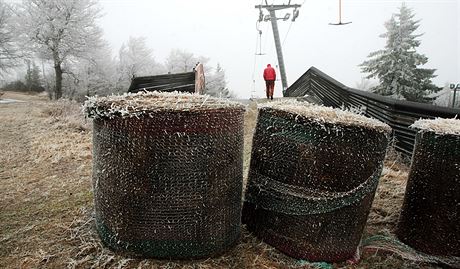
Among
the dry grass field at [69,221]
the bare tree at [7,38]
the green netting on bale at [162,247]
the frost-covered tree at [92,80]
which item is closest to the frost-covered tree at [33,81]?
the frost-covered tree at [92,80]

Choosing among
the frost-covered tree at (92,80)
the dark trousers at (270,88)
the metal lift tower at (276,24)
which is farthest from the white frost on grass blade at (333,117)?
the frost-covered tree at (92,80)

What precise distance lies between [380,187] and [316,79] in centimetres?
1219

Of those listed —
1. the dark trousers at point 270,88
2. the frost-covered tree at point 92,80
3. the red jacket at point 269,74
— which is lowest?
the dark trousers at point 270,88

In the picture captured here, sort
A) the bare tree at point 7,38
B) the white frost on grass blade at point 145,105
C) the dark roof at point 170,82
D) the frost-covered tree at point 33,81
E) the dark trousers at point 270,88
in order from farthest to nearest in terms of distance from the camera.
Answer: the frost-covered tree at point 33,81, the bare tree at point 7,38, the dark trousers at point 270,88, the dark roof at point 170,82, the white frost on grass blade at point 145,105

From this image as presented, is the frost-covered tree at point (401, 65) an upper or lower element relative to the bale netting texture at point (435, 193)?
upper

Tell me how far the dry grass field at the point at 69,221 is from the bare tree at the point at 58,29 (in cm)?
3075

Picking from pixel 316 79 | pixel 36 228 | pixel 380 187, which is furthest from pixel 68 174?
pixel 316 79

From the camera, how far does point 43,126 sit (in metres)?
9.12

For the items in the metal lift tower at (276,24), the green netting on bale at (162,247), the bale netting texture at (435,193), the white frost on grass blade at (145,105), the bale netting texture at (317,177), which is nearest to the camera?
the white frost on grass blade at (145,105)

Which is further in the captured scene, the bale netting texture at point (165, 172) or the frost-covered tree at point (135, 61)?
the frost-covered tree at point (135, 61)

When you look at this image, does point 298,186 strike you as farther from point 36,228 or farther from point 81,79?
point 81,79

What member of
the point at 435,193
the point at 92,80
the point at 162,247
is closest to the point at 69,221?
the point at 162,247

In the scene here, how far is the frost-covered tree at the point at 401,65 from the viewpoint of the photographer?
31.5m

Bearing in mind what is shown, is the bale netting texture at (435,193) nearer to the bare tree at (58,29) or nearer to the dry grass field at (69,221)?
the dry grass field at (69,221)
